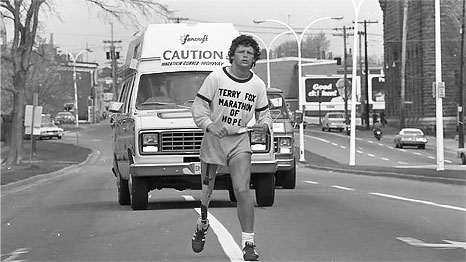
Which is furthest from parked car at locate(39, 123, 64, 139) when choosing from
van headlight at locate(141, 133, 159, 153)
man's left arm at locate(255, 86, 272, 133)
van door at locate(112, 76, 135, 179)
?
man's left arm at locate(255, 86, 272, 133)

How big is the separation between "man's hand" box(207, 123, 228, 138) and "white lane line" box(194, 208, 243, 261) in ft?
4.69

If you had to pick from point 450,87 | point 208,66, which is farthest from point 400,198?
point 450,87

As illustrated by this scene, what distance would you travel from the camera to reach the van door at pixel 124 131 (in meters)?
14.4

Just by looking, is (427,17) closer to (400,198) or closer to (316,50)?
(400,198)

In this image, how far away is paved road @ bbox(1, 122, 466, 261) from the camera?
31.3 feet

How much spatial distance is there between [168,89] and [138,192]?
1896mm

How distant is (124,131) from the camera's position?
15.1 meters

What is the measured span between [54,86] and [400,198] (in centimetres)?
6409

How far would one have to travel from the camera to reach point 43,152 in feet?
200

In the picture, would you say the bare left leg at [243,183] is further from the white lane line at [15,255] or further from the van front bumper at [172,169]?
the van front bumper at [172,169]

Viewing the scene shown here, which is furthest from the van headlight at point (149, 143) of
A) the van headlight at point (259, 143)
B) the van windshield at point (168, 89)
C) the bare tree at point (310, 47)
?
the bare tree at point (310, 47)

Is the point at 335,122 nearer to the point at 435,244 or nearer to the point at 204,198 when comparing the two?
the point at 435,244

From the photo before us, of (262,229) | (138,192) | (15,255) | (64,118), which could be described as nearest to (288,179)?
(138,192)

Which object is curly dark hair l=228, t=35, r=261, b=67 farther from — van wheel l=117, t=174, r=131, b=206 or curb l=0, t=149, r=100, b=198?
curb l=0, t=149, r=100, b=198
